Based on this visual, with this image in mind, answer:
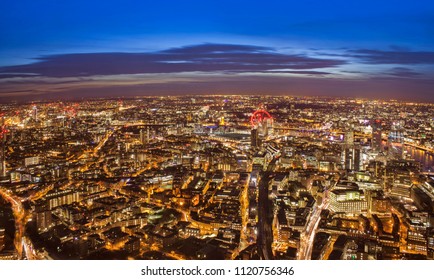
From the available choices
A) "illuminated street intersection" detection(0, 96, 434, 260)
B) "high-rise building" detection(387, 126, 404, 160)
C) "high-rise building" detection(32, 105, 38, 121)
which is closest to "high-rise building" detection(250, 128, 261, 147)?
"illuminated street intersection" detection(0, 96, 434, 260)

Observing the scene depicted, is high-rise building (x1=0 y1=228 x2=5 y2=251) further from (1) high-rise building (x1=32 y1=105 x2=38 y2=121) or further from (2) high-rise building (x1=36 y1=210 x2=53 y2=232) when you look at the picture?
(1) high-rise building (x1=32 y1=105 x2=38 y2=121)

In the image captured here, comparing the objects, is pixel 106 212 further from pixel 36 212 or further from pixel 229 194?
pixel 229 194

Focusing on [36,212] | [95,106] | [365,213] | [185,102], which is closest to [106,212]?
[36,212]

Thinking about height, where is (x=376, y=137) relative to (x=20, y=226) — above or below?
above

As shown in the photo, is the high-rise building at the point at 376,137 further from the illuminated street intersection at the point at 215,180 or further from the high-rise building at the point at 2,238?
the high-rise building at the point at 2,238

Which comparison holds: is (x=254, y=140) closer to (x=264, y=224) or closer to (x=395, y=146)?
(x=395, y=146)

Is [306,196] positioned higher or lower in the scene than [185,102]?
lower

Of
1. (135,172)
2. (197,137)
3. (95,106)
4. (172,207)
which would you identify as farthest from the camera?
(197,137)

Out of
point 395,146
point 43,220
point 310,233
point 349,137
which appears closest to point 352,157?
point 349,137
